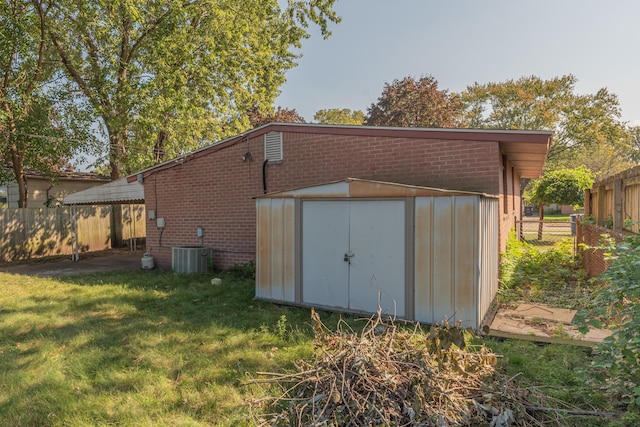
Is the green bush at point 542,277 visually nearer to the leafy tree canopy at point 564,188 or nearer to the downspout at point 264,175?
the downspout at point 264,175

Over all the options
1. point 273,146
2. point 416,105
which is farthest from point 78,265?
point 416,105

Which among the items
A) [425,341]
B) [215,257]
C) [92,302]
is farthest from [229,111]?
[425,341]

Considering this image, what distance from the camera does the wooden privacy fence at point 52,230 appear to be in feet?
41.5

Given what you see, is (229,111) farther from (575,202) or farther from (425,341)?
(575,202)

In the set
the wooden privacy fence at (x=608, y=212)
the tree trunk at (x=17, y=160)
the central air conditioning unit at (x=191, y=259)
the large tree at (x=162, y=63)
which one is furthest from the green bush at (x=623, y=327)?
the tree trunk at (x=17, y=160)

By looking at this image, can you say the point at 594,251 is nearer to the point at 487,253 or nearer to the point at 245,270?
the point at 487,253

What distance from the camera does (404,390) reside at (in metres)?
2.95

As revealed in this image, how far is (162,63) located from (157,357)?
40.0 ft

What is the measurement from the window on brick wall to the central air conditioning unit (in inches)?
117

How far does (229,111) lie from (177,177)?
24.3 ft

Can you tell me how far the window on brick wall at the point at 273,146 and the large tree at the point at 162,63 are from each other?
663 centimetres

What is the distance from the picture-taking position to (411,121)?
25000 mm

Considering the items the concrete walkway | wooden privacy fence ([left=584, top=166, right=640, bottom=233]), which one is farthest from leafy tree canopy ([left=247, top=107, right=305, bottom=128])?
wooden privacy fence ([left=584, top=166, right=640, bottom=233])

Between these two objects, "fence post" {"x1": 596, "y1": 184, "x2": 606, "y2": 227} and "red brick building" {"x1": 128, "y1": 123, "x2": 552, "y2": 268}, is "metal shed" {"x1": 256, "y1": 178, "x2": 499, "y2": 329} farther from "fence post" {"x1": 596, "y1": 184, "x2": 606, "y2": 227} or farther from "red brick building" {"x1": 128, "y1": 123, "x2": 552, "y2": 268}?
"fence post" {"x1": 596, "y1": 184, "x2": 606, "y2": 227}
